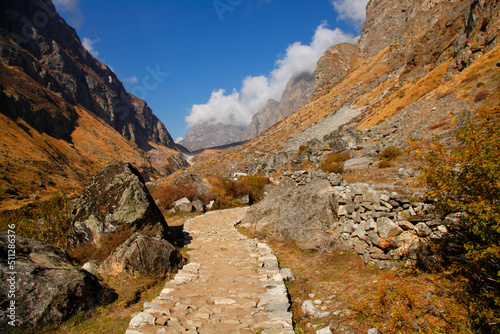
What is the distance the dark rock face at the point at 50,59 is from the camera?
94375mm

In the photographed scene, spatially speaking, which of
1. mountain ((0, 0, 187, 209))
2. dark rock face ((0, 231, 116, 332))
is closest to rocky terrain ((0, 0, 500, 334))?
dark rock face ((0, 231, 116, 332))

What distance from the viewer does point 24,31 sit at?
11200 centimetres

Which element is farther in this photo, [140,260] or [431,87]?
[431,87]

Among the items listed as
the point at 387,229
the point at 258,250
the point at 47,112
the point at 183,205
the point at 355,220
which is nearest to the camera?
the point at 387,229

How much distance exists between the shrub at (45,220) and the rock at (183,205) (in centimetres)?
775

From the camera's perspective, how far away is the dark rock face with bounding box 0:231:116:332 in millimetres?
3770

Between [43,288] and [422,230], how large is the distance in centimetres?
737

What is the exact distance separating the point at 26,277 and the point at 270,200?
28.8 ft

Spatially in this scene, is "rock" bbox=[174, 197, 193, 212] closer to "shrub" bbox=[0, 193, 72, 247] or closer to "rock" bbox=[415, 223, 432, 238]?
"shrub" bbox=[0, 193, 72, 247]

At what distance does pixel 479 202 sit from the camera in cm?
308

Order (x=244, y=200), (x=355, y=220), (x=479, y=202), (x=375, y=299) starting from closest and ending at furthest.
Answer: (x=479, y=202) → (x=375, y=299) → (x=355, y=220) → (x=244, y=200)

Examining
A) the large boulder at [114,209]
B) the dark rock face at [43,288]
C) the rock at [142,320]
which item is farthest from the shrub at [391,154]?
the dark rock face at [43,288]

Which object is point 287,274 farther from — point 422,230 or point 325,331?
point 422,230

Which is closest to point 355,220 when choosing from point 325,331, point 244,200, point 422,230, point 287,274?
point 422,230
